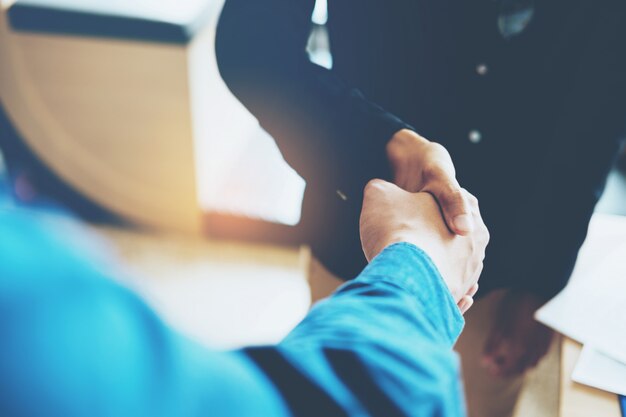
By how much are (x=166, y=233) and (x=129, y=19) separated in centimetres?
66

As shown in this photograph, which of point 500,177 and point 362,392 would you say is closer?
point 362,392

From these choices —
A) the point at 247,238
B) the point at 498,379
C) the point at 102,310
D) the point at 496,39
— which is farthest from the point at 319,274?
the point at 247,238

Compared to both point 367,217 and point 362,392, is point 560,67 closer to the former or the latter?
point 367,217

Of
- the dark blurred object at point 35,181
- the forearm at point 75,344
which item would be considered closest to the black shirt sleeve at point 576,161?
the forearm at point 75,344

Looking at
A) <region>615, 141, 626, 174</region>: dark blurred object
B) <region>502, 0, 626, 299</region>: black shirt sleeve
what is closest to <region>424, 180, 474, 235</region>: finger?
<region>502, 0, 626, 299</region>: black shirt sleeve

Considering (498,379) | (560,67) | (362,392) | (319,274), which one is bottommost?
(498,379)

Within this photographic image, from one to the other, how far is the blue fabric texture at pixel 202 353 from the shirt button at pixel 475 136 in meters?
0.16

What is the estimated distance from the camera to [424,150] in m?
0.37

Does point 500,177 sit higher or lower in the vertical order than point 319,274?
higher

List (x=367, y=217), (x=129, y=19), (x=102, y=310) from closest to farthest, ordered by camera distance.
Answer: (x=102, y=310), (x=367, y=217), (x=129, y=19)

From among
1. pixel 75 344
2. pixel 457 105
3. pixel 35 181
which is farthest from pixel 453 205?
pixel 35 181

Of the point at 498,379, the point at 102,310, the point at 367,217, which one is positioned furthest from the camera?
the point at 498,379

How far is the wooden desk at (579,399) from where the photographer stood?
1.39 feet

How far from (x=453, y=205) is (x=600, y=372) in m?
0.25
